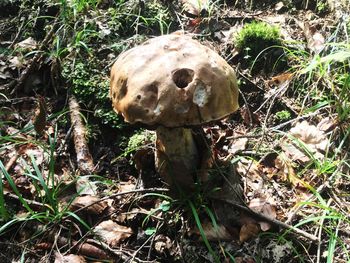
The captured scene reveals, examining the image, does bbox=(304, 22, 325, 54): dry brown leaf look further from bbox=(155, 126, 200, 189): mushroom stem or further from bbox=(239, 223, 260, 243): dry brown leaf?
bbox=(239, 223, 260, 243): dry brown leaf

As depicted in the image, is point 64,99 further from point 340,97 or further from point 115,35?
point 340,97

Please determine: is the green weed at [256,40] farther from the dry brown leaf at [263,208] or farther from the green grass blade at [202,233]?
the green grass blade at [202,233]

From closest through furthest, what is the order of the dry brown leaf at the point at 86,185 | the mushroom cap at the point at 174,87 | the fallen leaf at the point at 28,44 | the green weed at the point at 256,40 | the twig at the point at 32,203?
the mushroom cap at the point at 174,87
the twig at the point at 32,203
the dry brown leaf at the point at 86,185
the green weed at the point at 256,40
the fallen leaf at the point at 28,44

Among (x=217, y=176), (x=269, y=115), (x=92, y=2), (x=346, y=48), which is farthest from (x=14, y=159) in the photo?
(x=346, y=48)

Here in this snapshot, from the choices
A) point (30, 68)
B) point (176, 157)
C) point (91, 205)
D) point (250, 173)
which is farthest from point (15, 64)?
point (250, 173)

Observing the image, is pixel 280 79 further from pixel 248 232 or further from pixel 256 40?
pixel 248 232

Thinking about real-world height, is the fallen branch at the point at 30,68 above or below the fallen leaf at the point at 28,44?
below

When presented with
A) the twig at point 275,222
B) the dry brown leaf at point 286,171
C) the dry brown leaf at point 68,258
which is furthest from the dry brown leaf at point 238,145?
the dry brown leaf at point 68,258
